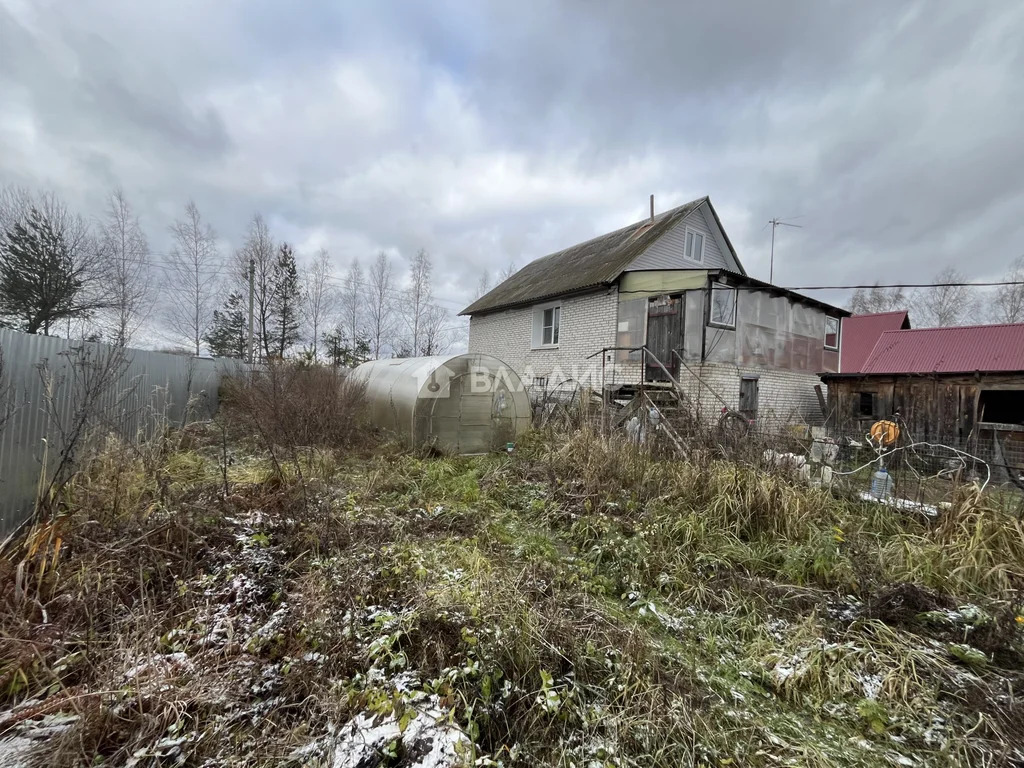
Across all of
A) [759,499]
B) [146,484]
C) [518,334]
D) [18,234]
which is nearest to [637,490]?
[759,499]

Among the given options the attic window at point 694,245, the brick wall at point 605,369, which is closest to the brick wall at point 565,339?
the brick wall at point 605,369

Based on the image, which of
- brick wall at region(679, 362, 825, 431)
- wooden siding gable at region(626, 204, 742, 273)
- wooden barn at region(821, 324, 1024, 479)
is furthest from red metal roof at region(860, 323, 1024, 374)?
wooden siding gable at region(626, 204, 742, 273)

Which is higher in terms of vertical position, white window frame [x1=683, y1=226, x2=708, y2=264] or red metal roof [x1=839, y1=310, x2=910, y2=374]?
white window frame [x1=683, y1=226, x2=708, y2=264]

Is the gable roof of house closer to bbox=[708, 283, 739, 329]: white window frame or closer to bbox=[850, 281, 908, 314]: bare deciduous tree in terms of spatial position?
bbox=[708, 283, 739, 329]: white window frame

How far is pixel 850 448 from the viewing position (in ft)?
22.1

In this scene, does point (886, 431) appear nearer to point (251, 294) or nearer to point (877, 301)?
point (251, 294)

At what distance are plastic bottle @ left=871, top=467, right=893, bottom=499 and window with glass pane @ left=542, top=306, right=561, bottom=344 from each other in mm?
10768

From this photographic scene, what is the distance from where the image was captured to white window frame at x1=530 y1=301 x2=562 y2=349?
14828 mm

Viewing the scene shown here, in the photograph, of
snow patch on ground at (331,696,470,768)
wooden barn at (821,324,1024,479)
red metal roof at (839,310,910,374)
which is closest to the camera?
snow patch on ground at (331,696,470,768)

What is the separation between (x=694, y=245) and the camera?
15.9 meters

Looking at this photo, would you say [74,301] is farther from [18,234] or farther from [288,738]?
[288,738]

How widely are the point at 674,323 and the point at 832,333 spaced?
815 centimetres

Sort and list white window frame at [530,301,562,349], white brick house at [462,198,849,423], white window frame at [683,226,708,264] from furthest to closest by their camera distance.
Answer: white window frame at [683,226,708,264], white window frame at [530,301,562,349], white brick house at [462,198,849,423]

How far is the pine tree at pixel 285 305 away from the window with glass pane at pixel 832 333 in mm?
28082
